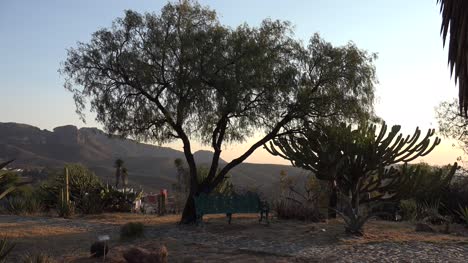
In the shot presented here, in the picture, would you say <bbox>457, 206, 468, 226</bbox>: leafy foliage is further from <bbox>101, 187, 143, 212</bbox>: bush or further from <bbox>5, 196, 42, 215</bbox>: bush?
<bbox>5, 196, 42, 215</bbox>: bush

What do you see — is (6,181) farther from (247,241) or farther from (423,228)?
(423,228)

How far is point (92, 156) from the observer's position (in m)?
119

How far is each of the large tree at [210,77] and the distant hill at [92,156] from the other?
59.0 metres

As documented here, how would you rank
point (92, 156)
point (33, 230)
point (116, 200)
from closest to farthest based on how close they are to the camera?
1. point (33, 230)
2. point (116, 200)
3. point (92, 156)

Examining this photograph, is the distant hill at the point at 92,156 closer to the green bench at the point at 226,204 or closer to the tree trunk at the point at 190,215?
the tree trunk at the point at 190,215

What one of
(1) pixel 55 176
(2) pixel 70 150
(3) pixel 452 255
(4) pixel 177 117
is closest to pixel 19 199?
(1) pixel 55 176

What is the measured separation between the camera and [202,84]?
1636 cm

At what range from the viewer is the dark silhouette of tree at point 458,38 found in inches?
332

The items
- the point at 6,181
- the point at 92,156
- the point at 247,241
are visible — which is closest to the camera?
the point at 247,241

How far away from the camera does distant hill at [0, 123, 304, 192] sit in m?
88.0

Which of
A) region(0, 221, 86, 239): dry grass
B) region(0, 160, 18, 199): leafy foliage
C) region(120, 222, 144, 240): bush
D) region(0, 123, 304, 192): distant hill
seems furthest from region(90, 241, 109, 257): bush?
region(0, 123, 304, 192): distant hill

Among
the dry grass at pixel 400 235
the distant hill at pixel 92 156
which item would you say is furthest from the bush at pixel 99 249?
the distant hill at pixel 92 156

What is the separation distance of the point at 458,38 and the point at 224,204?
10.1 metres

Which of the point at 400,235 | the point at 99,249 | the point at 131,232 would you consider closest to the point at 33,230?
the point at 131,232
